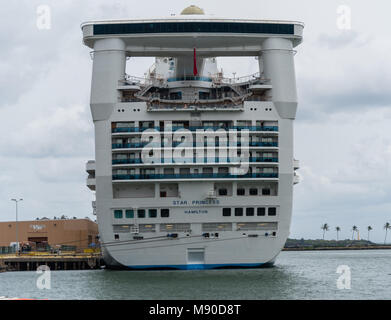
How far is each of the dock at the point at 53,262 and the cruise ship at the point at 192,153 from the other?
14.7 m

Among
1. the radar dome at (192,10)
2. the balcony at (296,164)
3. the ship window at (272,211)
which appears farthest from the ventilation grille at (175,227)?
the radar dome at (192,10)

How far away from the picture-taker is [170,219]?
205ft

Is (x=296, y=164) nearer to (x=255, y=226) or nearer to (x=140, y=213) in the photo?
(x=255, y=226)

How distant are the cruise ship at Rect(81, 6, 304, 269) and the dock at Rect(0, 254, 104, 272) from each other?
14716 millimetres

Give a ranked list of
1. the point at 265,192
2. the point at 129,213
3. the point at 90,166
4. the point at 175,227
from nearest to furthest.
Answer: the point at 175,227
the point at 129,213
the point at 265,192
the point at 90,166

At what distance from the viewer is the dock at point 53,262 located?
265 ft

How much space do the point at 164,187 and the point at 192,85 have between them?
1184 cm

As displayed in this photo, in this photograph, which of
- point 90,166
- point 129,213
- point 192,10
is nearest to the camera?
point 129,213

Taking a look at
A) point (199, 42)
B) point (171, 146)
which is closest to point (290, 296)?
point (171, 146)

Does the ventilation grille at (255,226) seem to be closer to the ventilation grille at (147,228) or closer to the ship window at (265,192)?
the ship window at (265,192)

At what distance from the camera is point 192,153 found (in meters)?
63.4

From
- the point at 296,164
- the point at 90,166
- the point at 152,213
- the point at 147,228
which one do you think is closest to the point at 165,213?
the point at 152,213

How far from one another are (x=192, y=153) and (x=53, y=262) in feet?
85.7

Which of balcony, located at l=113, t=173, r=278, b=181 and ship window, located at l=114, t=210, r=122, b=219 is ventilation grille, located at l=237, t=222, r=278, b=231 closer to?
balcony, located at l=113, t=173, r=278, b=181
